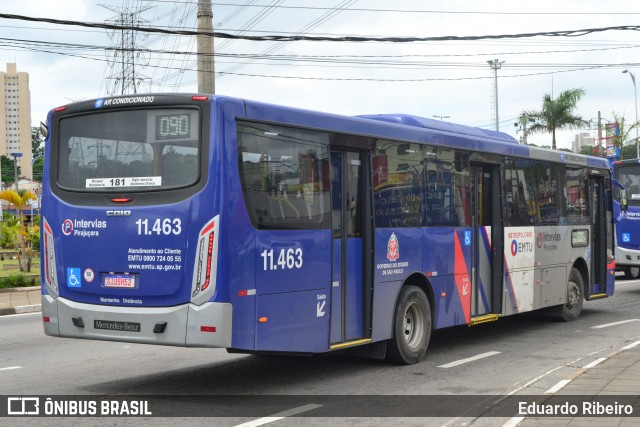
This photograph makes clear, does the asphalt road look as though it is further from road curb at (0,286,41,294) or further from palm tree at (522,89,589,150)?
palm tree at (522,89,589,150)

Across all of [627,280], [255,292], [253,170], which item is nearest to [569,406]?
[255,292]

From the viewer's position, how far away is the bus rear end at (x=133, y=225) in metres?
8.09

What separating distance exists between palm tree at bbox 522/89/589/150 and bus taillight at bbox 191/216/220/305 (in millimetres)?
37621

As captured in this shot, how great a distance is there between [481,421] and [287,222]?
2.80m

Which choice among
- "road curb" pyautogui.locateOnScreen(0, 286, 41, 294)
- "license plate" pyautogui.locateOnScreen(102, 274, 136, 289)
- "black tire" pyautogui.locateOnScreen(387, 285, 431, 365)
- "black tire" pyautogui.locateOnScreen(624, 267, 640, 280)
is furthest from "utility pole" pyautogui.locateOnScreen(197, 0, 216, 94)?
"black tire" pyautogui.locateOnScreen(624, 267, 640, 280)

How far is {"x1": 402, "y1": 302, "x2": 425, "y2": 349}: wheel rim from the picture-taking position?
11.1 m

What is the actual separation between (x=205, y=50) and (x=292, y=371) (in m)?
11.6

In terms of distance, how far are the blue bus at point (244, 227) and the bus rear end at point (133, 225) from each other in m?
0.01

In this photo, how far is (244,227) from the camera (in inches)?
326

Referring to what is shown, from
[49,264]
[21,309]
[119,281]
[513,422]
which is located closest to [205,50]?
[21,309]

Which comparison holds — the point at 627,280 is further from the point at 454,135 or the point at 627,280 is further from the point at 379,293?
the point at 379,293

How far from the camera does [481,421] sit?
761 cm

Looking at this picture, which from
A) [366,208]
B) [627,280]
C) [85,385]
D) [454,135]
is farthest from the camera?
[627,280]

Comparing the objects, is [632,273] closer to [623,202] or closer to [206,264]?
[623,202]
